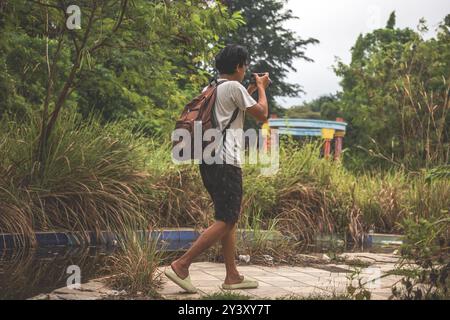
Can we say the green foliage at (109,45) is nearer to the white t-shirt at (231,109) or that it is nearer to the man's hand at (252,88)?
the man's hand at (252,88)

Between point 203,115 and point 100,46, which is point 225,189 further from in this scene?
point 100,46

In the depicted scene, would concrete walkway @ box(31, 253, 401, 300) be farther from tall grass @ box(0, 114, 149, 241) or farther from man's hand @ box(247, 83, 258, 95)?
tall grass @ box(0, 114, 149, 241)

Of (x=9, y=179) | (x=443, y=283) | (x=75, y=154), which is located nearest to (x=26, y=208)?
(x=9, y=179)

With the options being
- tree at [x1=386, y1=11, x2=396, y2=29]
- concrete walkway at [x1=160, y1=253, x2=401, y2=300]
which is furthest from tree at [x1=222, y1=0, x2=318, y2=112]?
concrete walkway at [x1=160, y1=253, x2=401, y2=300]

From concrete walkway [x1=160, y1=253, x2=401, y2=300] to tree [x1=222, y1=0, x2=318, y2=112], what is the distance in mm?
26126

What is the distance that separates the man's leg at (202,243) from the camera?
17.1 ft

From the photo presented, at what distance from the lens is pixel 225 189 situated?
207 inches

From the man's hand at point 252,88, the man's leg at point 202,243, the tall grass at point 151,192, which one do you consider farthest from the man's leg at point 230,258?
the tall grass at point 151,192

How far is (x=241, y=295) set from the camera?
495 centimetres

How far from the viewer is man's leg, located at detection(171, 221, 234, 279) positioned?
5.20m

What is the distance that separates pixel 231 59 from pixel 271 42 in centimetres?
2900

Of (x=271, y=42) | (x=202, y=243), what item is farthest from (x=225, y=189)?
(x=271, y=42)

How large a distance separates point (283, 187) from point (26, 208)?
11.6 feet

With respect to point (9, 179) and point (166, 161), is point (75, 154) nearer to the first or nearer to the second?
point (9, 179)
